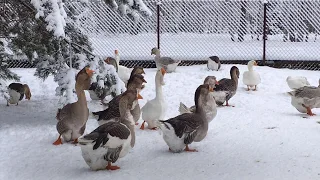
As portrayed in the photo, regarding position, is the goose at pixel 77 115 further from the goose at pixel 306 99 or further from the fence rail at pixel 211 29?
the fence rail at pixel 211 29

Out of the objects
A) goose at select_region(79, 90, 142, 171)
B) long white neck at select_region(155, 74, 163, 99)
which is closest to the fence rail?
long white neck at select_region(155, 74, 163, 99)

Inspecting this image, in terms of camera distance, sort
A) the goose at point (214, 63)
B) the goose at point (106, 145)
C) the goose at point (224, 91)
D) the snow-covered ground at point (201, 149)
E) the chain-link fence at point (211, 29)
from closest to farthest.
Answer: the goose at point (106, 145) → the snow-covered ground at point (201, 149) → the goose at point (224, 91) → the goose at point (214, 63) → the chain-link fence at point (211, 29)

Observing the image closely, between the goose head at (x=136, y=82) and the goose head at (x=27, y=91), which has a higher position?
the goose head at (x=136, y=82)

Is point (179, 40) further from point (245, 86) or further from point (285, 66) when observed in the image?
point (245, 86)

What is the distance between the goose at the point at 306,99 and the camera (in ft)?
28.9

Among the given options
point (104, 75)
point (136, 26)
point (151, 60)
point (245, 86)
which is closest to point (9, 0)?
point (104, 75)

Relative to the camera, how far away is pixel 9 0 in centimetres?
827

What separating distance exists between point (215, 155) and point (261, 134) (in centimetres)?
127

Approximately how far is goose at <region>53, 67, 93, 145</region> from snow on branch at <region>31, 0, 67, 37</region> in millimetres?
1052

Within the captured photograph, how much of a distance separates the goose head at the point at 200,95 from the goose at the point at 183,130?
0.10 meters

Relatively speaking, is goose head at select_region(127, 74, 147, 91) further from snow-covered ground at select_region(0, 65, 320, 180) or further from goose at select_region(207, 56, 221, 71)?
goose at select_region(207, 56, 221, 71)

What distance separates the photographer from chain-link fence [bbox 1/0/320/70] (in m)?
16.5

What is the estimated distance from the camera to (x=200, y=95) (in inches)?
283

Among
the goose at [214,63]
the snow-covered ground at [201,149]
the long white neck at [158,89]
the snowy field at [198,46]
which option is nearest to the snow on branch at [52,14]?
the snow-covered ground at [201,149]
